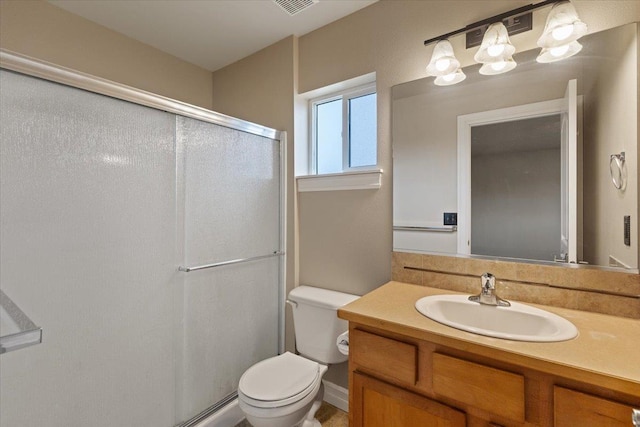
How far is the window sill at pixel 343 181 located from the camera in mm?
1756

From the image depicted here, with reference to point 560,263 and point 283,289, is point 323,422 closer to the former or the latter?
point 283,289

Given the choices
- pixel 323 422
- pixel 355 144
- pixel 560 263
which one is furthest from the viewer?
pixel 355 144

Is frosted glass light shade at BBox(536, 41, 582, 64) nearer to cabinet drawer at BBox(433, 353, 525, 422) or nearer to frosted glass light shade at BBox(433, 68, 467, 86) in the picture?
frosted glass light shade at BBox(433, 68, 467, 86)

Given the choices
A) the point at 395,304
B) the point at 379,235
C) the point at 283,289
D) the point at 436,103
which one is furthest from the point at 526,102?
the point at 283,289

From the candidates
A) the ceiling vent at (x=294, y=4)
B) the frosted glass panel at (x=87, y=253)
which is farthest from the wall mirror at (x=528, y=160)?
the frosted glass panel at (x=87, y=253)

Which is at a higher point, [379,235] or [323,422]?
[379,235]

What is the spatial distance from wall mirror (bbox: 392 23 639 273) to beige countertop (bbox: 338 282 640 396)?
0.27 m

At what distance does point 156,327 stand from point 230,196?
0.82 metres

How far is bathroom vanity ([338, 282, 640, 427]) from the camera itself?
0.77 m

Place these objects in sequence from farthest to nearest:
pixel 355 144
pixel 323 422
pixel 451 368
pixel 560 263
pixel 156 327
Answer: pixel 355 144, pixel 323 422, pixel 156 327, pixel 560 263, pixel 451 368

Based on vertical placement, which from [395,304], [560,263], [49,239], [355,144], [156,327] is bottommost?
[156,327]

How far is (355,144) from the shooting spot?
2051 mm

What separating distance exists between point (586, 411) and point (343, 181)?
1.44 meters

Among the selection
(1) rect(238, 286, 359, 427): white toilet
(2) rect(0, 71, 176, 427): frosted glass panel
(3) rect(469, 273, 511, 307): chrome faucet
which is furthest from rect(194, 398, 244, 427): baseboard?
(3) rect(469, 273, 511, 307): chrome faucet
